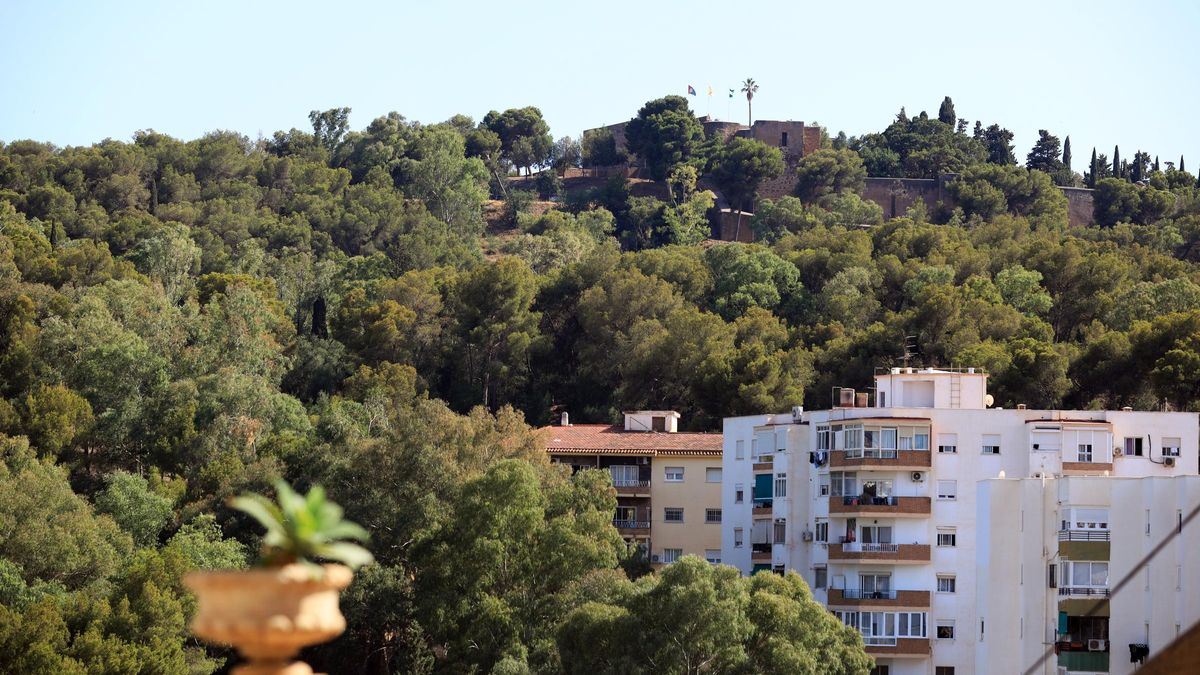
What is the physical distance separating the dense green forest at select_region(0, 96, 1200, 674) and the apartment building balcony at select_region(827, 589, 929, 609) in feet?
18.0

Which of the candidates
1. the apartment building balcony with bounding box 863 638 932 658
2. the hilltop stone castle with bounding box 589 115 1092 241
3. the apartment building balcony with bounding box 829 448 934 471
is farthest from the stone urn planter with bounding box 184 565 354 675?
the hilltop stone castle with bounding box 589 115 1092 241

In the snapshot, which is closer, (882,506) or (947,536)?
(947,536)

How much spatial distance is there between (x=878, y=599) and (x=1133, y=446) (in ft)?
26.7

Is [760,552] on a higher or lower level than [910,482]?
lower

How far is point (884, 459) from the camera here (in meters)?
57.3

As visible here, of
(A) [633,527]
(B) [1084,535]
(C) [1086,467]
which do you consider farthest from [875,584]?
(B) [1084,535]

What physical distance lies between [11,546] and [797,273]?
47726mm

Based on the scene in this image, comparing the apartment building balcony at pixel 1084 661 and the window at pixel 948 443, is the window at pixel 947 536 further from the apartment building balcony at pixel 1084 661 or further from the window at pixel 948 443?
the apartment building balcony at pixel 1084 661

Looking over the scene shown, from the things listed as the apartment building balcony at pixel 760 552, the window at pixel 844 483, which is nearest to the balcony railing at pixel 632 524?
the apartment building balcony at pixel 760 552

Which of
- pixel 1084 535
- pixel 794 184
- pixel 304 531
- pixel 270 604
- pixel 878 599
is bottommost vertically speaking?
pixel 878 599

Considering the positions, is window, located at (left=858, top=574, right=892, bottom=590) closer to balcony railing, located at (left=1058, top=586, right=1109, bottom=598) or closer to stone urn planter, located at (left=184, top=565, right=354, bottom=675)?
balcony railing, located at (left=1058, top=586, right=1109, bottom=598)

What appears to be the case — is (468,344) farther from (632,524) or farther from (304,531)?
(304,531)

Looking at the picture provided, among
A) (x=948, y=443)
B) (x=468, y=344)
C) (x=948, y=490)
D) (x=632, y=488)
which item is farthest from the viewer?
(x=468, y=344)

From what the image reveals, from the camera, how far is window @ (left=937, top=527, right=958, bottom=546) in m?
56.0
